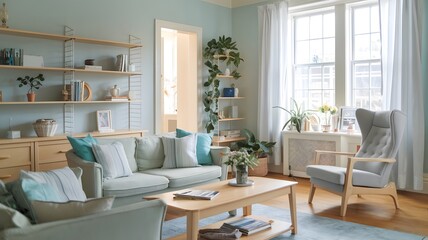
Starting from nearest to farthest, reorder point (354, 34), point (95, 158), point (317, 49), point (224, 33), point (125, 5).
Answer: point (95, 158) → point (125, 5) → point (354, 34) → point (317, 49) → point (224, 33)

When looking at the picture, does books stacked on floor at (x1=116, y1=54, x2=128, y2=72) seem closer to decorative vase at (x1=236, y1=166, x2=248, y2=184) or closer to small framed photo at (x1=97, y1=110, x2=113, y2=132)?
small framed photo at (x1=97, y1=110, x2=113, y2=132)

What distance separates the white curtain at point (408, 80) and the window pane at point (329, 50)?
3.18 ft

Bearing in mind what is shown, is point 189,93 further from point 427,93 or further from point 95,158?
point 427,93

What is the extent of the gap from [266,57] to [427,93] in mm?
2418

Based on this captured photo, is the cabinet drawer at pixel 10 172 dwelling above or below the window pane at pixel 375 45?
below

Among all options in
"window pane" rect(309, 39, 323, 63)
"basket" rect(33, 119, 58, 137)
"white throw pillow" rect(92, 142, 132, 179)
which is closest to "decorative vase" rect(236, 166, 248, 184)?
"white throw pillow" rect(92, 142, 132, 179)

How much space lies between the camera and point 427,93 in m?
4.95

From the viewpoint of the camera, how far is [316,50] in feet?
20.0

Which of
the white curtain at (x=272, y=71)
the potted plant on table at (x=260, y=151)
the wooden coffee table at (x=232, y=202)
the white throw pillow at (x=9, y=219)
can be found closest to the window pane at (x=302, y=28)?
the white curtain at (x=272, y=71)

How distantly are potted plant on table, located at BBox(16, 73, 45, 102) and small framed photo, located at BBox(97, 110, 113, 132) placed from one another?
0.82m

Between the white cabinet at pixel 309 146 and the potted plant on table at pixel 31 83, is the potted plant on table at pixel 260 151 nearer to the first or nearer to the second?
the white cabinet at pixel 309 146

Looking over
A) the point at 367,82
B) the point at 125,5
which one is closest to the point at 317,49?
the point at 367,82

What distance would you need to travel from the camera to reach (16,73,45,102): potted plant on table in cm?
434

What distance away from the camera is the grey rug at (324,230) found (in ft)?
11.2
